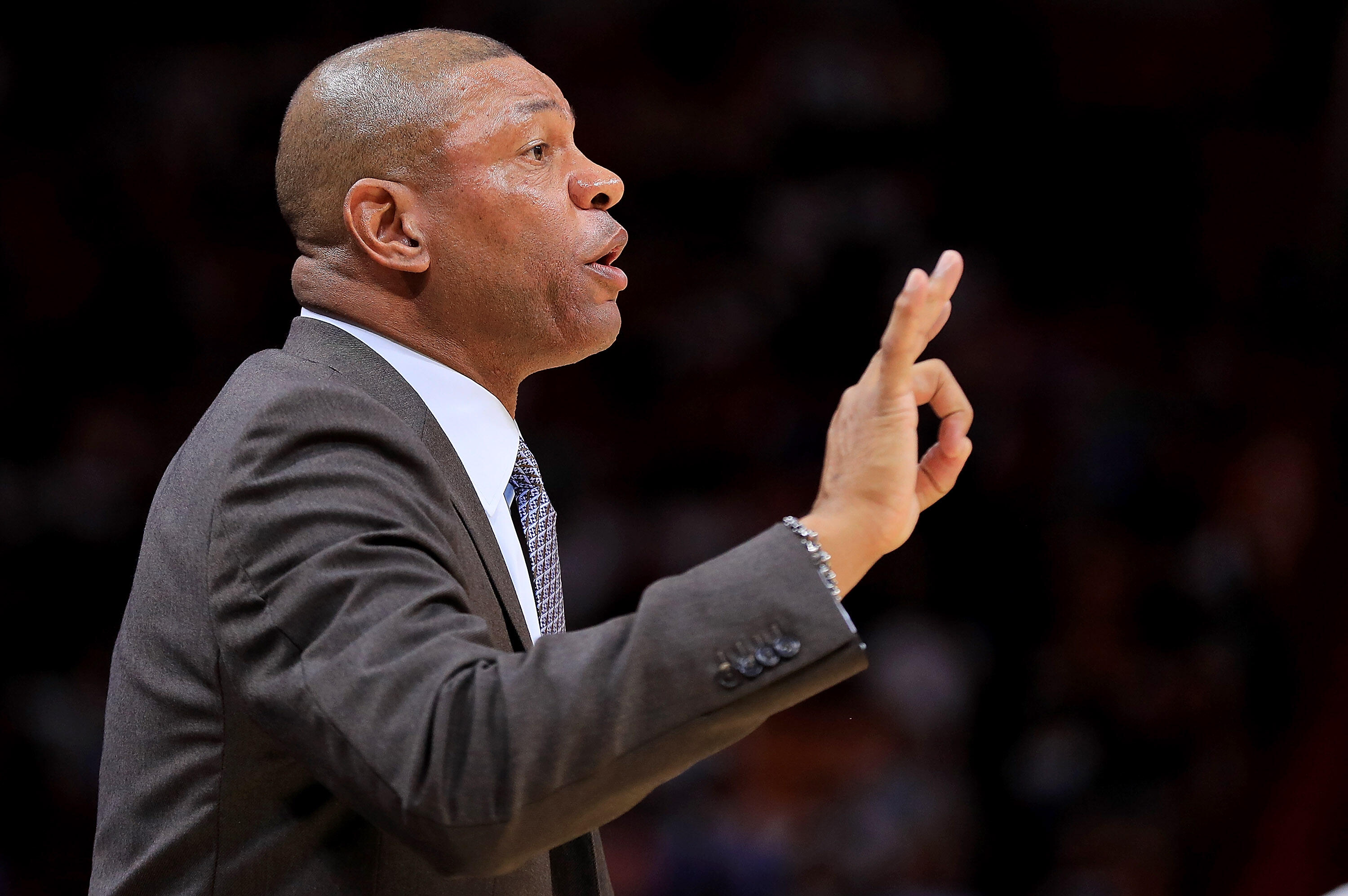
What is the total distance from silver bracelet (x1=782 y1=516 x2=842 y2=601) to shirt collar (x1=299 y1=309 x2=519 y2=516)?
0.46 meters

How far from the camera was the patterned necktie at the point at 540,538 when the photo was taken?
1.59 metres

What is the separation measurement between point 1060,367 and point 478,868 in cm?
324

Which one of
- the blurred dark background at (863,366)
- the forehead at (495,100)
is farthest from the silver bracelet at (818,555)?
the blurred dark background at (863,366)

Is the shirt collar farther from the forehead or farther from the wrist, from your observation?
the wrist

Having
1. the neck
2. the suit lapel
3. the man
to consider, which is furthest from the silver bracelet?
the neck

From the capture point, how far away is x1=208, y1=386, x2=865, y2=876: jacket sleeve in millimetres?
1064

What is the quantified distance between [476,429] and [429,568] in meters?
0.42

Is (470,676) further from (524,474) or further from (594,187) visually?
(594,187)

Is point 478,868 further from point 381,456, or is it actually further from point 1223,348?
point 1223,348

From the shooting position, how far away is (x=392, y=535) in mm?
1162

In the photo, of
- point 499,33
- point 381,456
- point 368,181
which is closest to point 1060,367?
point 499,33

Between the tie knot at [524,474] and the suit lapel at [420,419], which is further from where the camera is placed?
the tie knot at [524,474]

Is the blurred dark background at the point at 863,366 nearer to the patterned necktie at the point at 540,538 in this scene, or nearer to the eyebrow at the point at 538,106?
the patterned necktie at the point at 540,538

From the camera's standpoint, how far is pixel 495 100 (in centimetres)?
164
